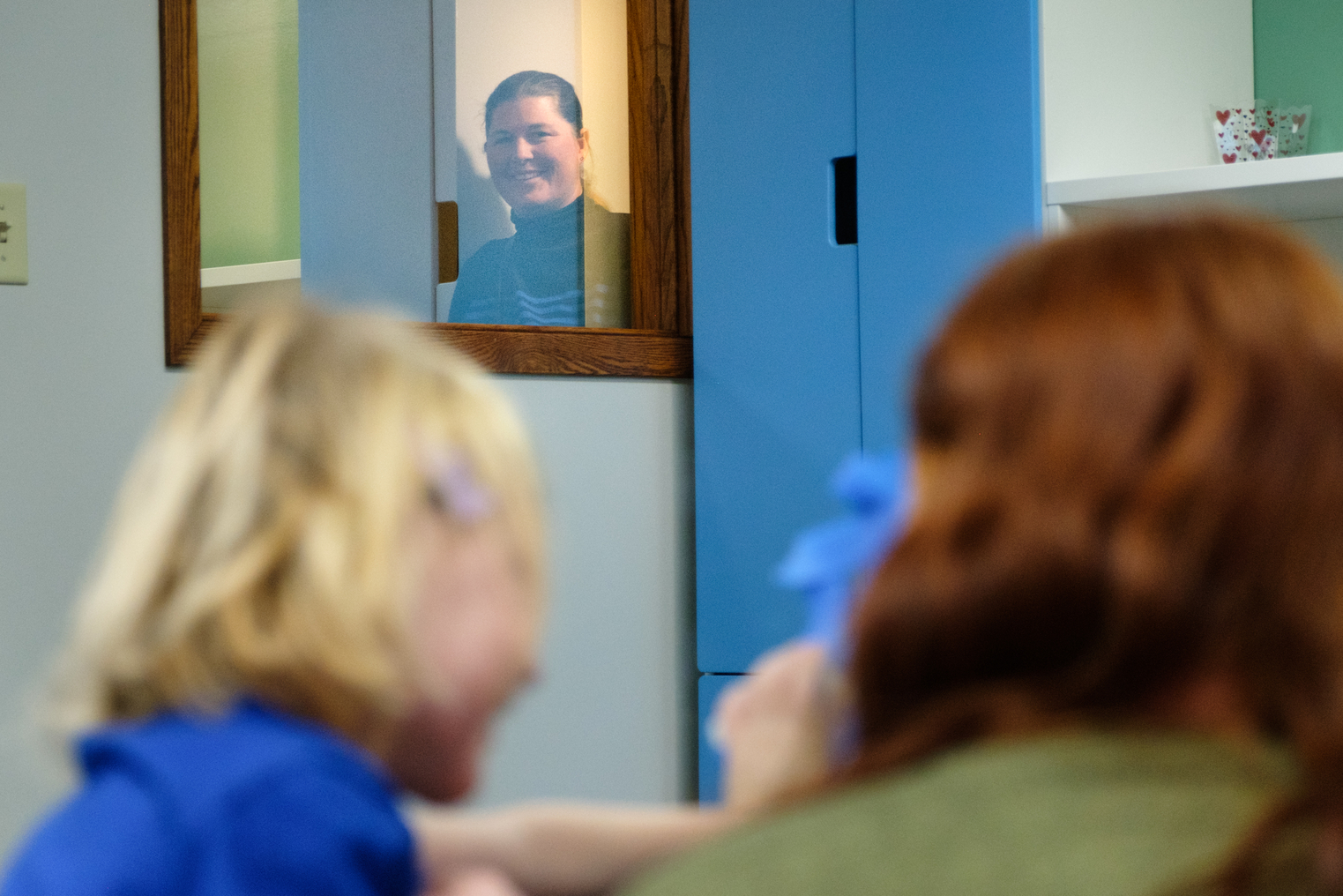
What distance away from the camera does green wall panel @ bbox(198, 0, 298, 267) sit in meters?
2.16

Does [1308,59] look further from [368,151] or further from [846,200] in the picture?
[368,151]

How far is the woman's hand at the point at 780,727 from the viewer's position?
733 millimetres

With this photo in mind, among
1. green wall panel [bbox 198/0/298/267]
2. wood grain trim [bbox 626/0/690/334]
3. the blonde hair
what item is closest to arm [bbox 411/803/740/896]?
the blonde hair

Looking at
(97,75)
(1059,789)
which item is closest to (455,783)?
(1059,789)

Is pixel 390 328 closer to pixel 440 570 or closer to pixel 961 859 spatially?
pixel 440 570

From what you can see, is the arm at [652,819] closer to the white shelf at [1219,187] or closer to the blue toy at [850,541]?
the blue toy at [850,541]

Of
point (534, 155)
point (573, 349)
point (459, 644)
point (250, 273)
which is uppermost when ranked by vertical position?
point (534, 155)

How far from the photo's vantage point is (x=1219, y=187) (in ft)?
6.56

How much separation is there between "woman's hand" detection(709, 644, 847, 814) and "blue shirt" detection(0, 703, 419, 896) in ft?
0.62

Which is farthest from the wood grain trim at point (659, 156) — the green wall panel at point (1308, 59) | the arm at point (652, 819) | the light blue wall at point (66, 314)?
the arm at point (652, 819)

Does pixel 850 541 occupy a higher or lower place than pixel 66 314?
lower

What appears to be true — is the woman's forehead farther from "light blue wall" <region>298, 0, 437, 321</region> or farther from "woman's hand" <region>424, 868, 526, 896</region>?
"woman's hand" <region>424, 868, 526, 896</region>

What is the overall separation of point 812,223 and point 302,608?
174 centimetres

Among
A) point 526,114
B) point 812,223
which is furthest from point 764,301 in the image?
point 526,114
